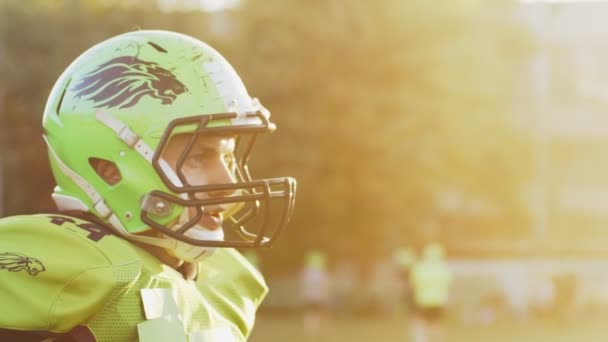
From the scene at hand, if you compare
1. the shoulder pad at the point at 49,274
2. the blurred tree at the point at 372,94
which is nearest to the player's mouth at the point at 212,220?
the shoulder pad at the point at 49,274

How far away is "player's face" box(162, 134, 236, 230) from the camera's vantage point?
3.08 metres

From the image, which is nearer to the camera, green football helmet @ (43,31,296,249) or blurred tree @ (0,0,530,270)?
green football helmet @ (43,31,296,249)

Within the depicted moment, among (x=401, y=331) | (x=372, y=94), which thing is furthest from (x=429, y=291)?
(x=372, y=94)

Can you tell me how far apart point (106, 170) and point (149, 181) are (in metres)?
0.14

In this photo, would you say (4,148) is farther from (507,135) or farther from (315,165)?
(507,135)

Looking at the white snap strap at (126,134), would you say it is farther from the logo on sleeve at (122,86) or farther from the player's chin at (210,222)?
the player's chin at (210,222)

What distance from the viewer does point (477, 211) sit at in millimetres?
35531

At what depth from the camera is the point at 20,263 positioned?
2734 millimetres

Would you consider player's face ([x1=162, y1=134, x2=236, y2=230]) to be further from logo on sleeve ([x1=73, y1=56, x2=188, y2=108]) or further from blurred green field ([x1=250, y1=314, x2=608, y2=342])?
blurred green field ([x1=250, y1=314, x2=608, y2=342])

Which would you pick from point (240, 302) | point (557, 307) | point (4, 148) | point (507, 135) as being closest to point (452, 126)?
point (507, 135)

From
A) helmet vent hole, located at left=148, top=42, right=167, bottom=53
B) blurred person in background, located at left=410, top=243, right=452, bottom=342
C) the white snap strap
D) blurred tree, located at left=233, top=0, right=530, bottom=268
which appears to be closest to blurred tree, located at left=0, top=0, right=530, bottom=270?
blurred tree, located at left=233, top=0, right=530, bottom=268

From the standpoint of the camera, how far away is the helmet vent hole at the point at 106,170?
3137mm

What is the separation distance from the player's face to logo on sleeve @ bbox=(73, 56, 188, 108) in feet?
0.37

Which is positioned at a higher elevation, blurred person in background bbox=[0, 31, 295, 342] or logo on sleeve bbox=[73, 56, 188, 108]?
logo on sleeve bbox=[73, 56, 188, 108]
